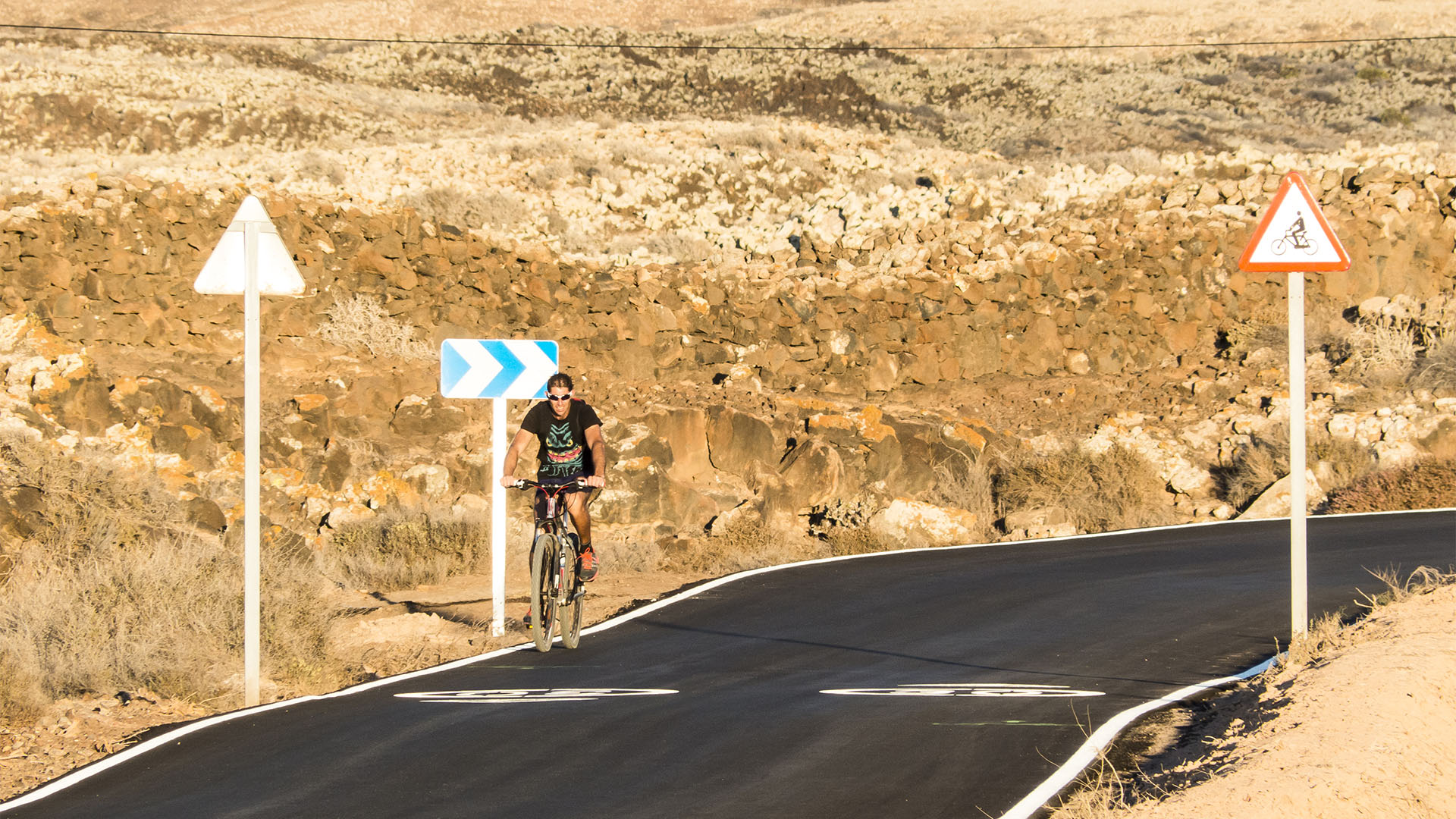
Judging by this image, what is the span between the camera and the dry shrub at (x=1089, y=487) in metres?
19.1

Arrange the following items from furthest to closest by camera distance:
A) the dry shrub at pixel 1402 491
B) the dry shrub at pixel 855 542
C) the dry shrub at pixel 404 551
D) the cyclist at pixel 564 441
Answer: the dry shrub at pixel 1402 491
the dry shrub at pixel 855 542
the dry shrub at pixel 404 551
the cyclist at pixel 564 441

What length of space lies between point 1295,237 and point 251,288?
6843mm

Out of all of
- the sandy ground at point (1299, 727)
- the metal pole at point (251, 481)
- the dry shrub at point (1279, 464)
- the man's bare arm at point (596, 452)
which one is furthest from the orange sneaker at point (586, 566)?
the dry shrub at point (1279, 464)

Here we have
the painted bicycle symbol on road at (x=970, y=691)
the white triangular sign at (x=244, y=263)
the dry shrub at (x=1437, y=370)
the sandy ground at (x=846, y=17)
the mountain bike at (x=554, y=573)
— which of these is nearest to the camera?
the painted bicycle symbol on road at (x=970, y=691)

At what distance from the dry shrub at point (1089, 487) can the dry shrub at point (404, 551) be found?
751 cm

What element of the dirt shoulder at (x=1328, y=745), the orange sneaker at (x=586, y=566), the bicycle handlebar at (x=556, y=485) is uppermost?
the bicycle handlebar at (x=556, y=485)

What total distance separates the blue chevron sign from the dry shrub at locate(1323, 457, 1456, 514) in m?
11.7

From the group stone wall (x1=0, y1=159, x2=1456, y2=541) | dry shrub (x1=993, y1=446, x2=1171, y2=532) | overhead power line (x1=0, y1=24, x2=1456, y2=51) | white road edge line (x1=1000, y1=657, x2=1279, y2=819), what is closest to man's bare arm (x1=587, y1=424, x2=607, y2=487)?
white road edge line (x1=1000, y1=657, x2=1279, y2=819)

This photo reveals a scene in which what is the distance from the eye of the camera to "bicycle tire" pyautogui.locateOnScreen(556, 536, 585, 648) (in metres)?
10.3

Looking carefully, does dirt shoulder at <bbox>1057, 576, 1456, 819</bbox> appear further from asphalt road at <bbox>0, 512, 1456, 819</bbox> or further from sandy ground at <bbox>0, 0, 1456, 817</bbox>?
asphalt road at <bbox>0, 512, 1456, 819</bbox>

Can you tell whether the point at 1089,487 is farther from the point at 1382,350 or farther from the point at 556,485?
the point at 556,485

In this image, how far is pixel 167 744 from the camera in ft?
24.9

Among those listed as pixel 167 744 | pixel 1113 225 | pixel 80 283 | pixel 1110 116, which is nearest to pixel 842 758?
pixel 167 744

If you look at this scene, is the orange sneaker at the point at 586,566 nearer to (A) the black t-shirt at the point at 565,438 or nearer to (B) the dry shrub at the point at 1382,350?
(A) the black t-shirt at the point at 565,438
